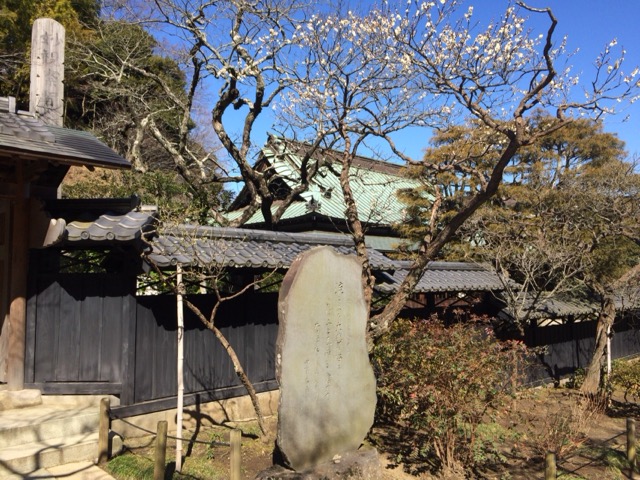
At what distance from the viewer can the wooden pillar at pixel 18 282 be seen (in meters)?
7.20

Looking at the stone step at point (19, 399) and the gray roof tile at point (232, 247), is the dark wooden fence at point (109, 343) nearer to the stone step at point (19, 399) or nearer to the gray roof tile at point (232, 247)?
the stone step at point (19, 399)

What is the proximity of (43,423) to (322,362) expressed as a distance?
12.2ft

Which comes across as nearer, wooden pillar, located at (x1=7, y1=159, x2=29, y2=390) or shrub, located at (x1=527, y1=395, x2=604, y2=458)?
wooden pillar, located at (x1=7, y1=159, x2=29, y2=390)

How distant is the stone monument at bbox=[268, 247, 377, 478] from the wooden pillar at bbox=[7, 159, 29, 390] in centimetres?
418

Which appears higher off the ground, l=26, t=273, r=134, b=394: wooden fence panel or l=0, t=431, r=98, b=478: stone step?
l=26, t=273, r=134, b=394: wooden fence panel

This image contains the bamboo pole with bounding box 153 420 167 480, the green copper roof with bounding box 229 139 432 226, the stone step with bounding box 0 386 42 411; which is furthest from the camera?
the green copper roof with bounding box 229 139 432 226

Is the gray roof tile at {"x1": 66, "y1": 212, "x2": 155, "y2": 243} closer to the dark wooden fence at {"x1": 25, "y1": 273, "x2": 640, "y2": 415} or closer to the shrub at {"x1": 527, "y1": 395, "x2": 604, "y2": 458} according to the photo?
the dark wooden fence at {"x1": 25, "y1": 273, "x2": 640, "y2": 415}


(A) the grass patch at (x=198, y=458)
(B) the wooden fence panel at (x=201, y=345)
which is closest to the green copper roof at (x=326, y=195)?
(B) the wooden fence panel at (x=201, y=345)

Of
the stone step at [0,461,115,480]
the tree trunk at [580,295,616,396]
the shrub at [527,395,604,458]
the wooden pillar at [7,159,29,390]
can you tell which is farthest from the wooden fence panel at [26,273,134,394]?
the tree trunk at [580,295,616,396]

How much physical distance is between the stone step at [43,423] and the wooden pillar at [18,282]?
63cm

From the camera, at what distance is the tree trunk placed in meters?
13.5

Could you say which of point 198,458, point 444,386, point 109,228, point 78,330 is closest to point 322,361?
point 444,386

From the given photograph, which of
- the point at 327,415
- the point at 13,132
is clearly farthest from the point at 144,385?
the point at 13,132

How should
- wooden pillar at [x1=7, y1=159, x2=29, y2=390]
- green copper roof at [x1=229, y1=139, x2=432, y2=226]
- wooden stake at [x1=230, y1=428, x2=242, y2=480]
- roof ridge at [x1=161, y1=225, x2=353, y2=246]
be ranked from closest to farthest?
wooden stake at [x1=230, y1=428, x2=242, y2=480], wooden pillar at [x1=7, y1=159, x2=29, y2=390], roof ridge at [x1=161, y1=225, x2=353, y2=246], green copper roof at [x1=229, y1=139, x2=432, y2=226]
